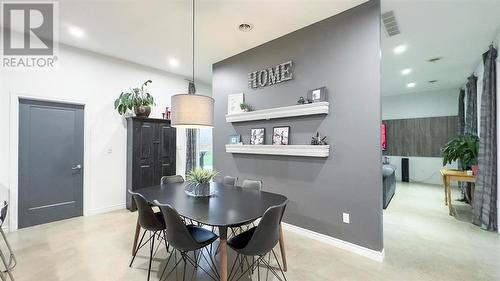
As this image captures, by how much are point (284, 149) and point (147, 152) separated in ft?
9.24

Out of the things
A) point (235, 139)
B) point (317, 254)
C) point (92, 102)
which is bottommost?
point (317, 254)

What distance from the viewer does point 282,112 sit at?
133 inches

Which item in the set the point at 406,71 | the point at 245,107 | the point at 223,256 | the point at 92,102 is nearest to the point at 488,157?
the point at 406,71

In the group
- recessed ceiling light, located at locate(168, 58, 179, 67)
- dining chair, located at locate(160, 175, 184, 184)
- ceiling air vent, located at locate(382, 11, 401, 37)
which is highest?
ceiling air vent, located at locate(382, 11, 401, 37)

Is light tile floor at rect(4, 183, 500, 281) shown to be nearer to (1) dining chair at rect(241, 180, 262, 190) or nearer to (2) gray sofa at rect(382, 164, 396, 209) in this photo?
(2) gray sofa at rect(382, 164, 396, 209)

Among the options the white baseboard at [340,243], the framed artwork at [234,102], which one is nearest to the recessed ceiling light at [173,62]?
the framed artwork at [234,102]

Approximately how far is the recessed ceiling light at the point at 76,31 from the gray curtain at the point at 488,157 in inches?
245

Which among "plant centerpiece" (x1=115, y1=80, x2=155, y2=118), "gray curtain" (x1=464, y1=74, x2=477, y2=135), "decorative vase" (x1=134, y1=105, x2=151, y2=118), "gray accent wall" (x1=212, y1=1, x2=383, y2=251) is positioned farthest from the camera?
"gray curtain" (x1=464, y1=74, x2=477, y2=135)

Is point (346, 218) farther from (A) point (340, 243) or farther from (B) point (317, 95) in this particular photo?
(B) point (317, 95)

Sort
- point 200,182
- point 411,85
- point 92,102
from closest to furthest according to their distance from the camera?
point 200,182 → point 92,102 → point 411,85

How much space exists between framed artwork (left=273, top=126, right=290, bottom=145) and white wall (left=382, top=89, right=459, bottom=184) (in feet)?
19.6

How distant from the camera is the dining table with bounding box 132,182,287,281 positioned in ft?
5.67

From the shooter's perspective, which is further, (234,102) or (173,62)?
(173,62)

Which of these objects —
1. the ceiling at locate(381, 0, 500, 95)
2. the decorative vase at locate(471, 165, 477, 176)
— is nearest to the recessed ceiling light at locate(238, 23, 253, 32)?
the ceiling at locate(381, 0, 500, 95)
